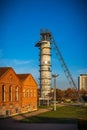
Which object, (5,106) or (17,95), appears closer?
(5,106)

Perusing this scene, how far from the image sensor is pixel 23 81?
31234mm

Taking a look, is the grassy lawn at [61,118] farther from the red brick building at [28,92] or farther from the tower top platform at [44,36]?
the tower top platform at [44,36]

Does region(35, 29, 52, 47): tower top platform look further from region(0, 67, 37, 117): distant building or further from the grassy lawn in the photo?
the grassy lawn

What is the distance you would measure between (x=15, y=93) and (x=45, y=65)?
1643 centimetres

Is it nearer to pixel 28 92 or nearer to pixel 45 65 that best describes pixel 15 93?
pixel 28 92

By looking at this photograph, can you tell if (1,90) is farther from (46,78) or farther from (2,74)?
(46,78)

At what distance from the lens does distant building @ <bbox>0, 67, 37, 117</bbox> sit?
2520 cm

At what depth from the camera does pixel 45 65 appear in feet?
145

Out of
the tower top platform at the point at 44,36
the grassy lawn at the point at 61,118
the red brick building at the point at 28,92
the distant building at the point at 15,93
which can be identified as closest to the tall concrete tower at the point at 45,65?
the tower top platform at the point at 44,36

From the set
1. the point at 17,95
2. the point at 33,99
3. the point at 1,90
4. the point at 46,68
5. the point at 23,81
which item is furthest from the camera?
the point at 46,68

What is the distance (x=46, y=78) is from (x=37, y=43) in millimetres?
5991

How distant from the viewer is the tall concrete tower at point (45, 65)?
44.2 metres

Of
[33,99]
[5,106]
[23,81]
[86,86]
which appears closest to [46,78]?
[33,99]

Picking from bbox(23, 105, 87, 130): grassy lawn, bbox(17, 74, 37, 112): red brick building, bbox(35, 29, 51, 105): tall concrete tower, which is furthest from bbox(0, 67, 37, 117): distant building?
bbox(35, 29, 51, 105): tall concrete tower
